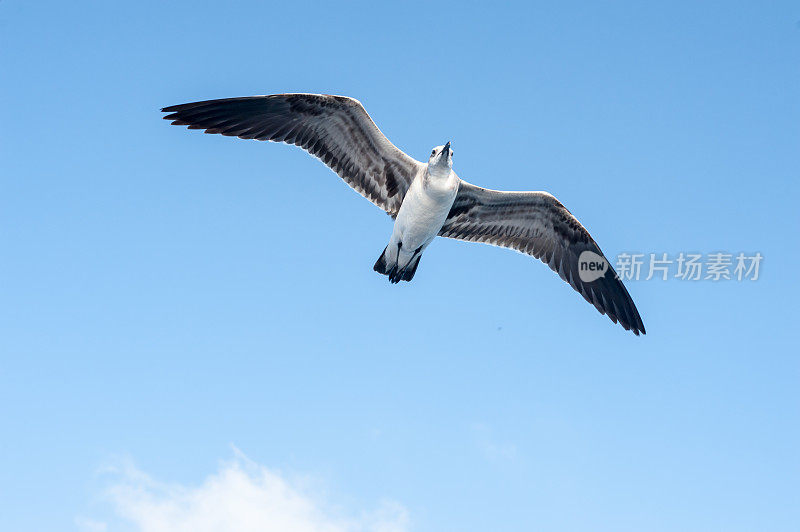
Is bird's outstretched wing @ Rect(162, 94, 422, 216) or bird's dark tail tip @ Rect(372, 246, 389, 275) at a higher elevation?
bird's outstretched wing @ Rect(162, 94, 422, 216)

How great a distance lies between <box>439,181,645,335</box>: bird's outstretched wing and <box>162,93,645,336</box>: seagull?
3cm

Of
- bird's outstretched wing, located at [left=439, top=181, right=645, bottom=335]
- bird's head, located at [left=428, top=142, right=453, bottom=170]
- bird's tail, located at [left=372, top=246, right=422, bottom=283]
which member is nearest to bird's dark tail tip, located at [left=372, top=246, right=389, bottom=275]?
bird's tail, located at [left=372, top=246, right=422, bottom=283]

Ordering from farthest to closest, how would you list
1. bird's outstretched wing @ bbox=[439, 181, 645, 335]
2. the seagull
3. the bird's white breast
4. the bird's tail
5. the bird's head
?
bird's outstretched wing @ bbox=[439, 181, 645, 335], the bird's tail, the seagull, the bird's white breast, the bird's head

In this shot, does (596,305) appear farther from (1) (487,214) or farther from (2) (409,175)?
(2) (409,175)

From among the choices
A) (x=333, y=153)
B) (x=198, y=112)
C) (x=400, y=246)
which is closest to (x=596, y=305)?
(x=400, y=246)

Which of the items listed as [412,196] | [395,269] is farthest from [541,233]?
[412,196]

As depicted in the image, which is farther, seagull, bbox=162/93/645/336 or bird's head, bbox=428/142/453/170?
seagull, bbox=162/93/645/336

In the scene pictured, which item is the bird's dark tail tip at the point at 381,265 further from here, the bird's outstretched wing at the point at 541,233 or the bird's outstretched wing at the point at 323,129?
the bird's outstretched wing at the point at 541,233

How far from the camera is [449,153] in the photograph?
17625 millimetres

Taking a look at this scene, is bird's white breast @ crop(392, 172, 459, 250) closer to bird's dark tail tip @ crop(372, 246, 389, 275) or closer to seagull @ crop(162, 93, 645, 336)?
seagull @ crop(162, 93, 645, 336)

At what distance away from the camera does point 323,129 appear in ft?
61.9

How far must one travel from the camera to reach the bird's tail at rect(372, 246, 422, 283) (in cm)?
1961

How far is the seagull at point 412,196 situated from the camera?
18297 mm

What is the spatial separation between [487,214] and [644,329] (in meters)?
5.42
